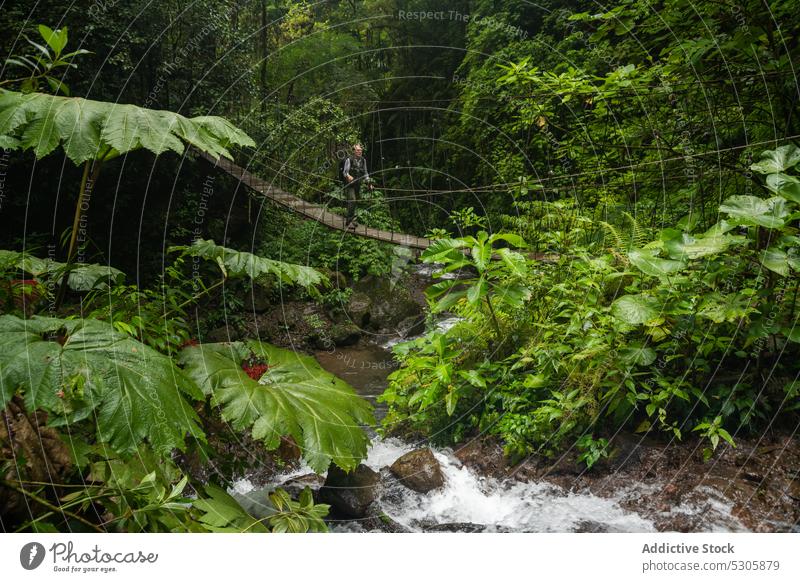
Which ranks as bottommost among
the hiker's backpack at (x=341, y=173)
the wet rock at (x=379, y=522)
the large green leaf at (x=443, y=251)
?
the wet rock at (x=379, y=522)

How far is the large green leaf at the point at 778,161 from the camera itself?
1366 mm

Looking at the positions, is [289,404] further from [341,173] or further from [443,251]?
[341,173]

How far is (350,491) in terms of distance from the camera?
182 centimetres

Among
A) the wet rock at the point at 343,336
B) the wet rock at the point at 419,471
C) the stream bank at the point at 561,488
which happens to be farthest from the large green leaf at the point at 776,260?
the wet rock at the point at 343,336

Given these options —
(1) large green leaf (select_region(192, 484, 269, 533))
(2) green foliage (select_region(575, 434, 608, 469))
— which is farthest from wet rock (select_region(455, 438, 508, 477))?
(1) large green leaf (select_region(192, 484, 269, 533))

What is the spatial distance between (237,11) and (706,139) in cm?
207

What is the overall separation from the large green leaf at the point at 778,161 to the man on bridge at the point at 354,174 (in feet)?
3.91

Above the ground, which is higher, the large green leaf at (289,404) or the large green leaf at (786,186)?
the large green leaf at (786,186)

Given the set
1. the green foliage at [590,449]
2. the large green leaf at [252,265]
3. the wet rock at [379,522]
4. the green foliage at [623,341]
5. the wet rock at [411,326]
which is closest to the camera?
the large green leaf at [252,265]

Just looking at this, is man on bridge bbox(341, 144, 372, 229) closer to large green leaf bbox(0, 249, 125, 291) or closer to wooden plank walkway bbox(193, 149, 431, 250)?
wooden plank walkway bbox(193, 149, 431, 250)

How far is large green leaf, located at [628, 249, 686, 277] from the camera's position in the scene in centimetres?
146

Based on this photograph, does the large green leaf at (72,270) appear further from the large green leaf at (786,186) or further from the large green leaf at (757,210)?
the large green leaf at (786,186)

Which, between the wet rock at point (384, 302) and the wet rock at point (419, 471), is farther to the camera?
the wet rock at point (384, 302)

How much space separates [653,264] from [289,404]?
114 cm
